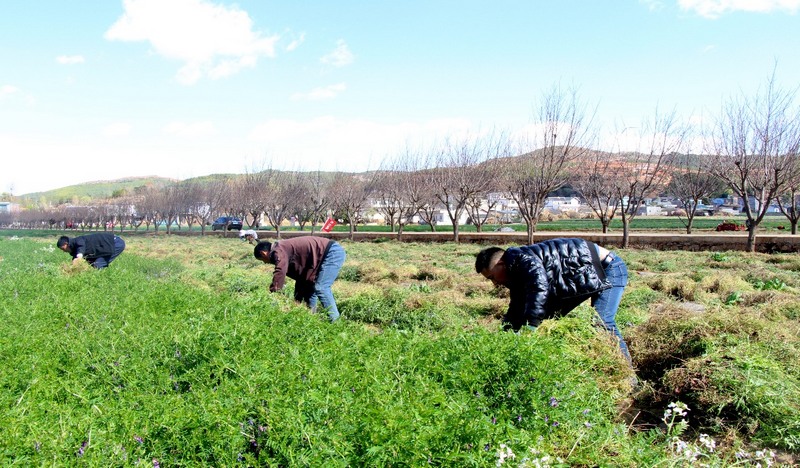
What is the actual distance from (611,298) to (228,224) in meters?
49.0

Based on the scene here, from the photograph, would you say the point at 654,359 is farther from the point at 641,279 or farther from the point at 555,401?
the point at 641,279

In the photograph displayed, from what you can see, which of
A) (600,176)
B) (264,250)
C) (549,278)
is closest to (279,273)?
(264,250)

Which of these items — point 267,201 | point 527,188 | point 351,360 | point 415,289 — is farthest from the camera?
point 267,201

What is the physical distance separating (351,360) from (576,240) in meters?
2.26

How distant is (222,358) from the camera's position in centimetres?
323

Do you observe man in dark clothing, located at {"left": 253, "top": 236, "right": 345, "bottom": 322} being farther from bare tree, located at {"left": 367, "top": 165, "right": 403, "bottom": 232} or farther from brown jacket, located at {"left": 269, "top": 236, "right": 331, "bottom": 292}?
bare tree, located at {"left": 367, "top": 165, "right": 403, "bottom": 232}

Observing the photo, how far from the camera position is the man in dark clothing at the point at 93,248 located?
31.8ft

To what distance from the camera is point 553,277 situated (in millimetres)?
4441

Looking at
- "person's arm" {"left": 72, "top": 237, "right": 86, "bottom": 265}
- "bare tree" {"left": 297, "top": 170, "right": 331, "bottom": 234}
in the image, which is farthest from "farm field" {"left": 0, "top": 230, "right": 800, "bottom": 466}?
"bare tree" {"left": 297, "top": 170, "right": 331, "bottom": 234}

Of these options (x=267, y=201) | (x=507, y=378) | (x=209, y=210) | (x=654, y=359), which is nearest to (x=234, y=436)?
(x=507, y=378)

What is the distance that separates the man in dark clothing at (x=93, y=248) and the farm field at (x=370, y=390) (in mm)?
4084

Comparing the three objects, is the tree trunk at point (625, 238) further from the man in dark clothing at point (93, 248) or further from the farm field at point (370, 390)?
the man in dark clothing at point (93, 248)

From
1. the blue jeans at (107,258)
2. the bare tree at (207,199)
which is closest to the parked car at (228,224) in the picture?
the bare tree at (207,199)

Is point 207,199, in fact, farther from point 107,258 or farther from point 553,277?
point 553,277
